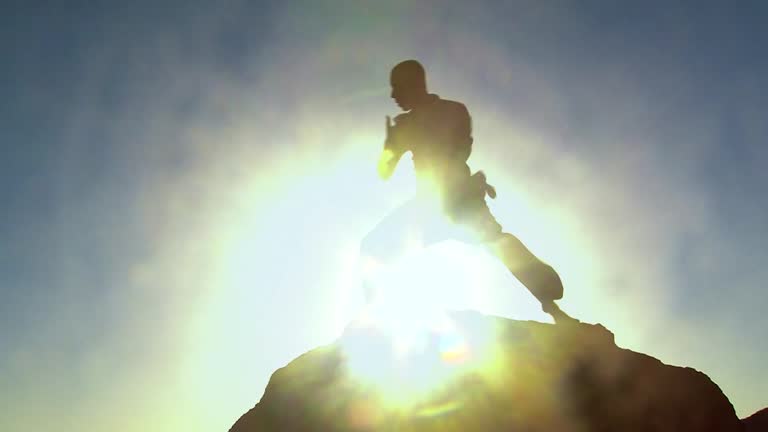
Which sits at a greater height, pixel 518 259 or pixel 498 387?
pixel 518 259

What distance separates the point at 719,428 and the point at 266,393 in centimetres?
577

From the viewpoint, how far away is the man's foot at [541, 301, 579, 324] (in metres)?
6.73

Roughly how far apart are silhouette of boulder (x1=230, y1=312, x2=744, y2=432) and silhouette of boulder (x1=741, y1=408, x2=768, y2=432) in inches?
723

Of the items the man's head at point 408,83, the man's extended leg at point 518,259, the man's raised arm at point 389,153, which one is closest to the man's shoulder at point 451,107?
the man's head at point 408,83

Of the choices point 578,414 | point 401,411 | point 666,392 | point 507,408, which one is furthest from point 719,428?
point 401,411

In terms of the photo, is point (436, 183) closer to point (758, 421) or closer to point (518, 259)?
point (518, 259)

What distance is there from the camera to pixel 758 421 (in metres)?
21.6

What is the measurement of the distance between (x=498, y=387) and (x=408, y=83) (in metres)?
4.20

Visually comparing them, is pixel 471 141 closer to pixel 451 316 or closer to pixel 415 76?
pixel 415 76

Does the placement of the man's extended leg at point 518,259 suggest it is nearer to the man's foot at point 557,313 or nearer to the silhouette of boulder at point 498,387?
the man's foot at point 557,313

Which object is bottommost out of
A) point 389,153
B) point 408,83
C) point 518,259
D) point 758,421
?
point 758,421

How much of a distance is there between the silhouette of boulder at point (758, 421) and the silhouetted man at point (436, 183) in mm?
19447

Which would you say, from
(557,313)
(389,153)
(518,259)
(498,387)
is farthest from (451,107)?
(498,387)

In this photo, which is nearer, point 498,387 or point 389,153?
point 498,387
